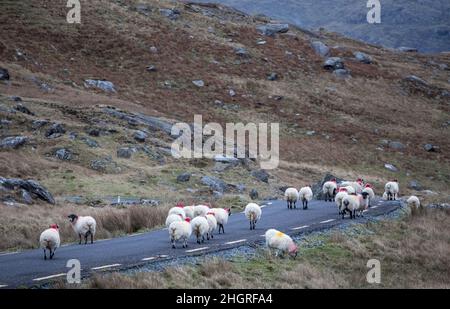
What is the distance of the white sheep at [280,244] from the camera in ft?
58.4

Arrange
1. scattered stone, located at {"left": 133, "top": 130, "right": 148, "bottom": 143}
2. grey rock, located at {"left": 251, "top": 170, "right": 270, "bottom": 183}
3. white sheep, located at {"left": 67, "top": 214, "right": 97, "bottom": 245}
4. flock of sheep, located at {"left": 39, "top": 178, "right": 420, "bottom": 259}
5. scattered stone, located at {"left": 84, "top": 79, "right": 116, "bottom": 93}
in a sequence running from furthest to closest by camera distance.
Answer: scattered stone, located at {"left": 84, "top": 79, "right": 116, "bottom": 93}, scattered stone, located at {"left": 133, "top": 130, "right": 148, "bottom": 143}, grey rock, located at {"left": 251, "top": 170, "right": 270, "bottom": 183}, white sheep, located at {"left": 67, "top": 214, "right": 97, "bottom": 245}, flock of sheep, located at {"left": 39, "top": 178, "right": 420, "bottom": 259}

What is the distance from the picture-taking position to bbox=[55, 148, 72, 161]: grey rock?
41969mm

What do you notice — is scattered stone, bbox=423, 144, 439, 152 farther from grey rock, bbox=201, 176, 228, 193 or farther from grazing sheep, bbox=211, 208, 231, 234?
grazing sheep, bbox=211, 208, 231, 234

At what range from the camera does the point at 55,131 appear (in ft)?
150

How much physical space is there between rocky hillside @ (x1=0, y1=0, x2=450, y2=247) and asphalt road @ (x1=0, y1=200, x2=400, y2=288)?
3850mm

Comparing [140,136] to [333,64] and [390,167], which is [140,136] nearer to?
[390,167]

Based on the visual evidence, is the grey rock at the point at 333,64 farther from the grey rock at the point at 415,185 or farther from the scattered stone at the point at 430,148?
the grey rock at the point at 415,185

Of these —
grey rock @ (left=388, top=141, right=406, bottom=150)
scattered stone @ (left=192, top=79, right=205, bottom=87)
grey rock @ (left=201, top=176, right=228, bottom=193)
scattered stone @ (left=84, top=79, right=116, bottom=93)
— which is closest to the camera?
grey rock @ (left=201, top=176, right=228, bottom=193)

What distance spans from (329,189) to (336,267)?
632 inches

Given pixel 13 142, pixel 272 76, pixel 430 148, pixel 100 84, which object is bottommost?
pixel 430 148

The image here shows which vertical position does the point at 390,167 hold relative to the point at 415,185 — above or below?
above

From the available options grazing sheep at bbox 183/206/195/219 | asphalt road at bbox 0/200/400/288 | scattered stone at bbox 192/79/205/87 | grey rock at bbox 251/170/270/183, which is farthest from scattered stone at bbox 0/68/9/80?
grazing sheep at bbox 183/206/195/219

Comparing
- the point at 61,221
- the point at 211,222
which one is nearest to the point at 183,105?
the point at 61,221

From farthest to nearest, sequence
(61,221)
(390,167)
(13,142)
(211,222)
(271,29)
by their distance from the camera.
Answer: (271,29), (390,167), (13,142), (61,221), (211,222)
